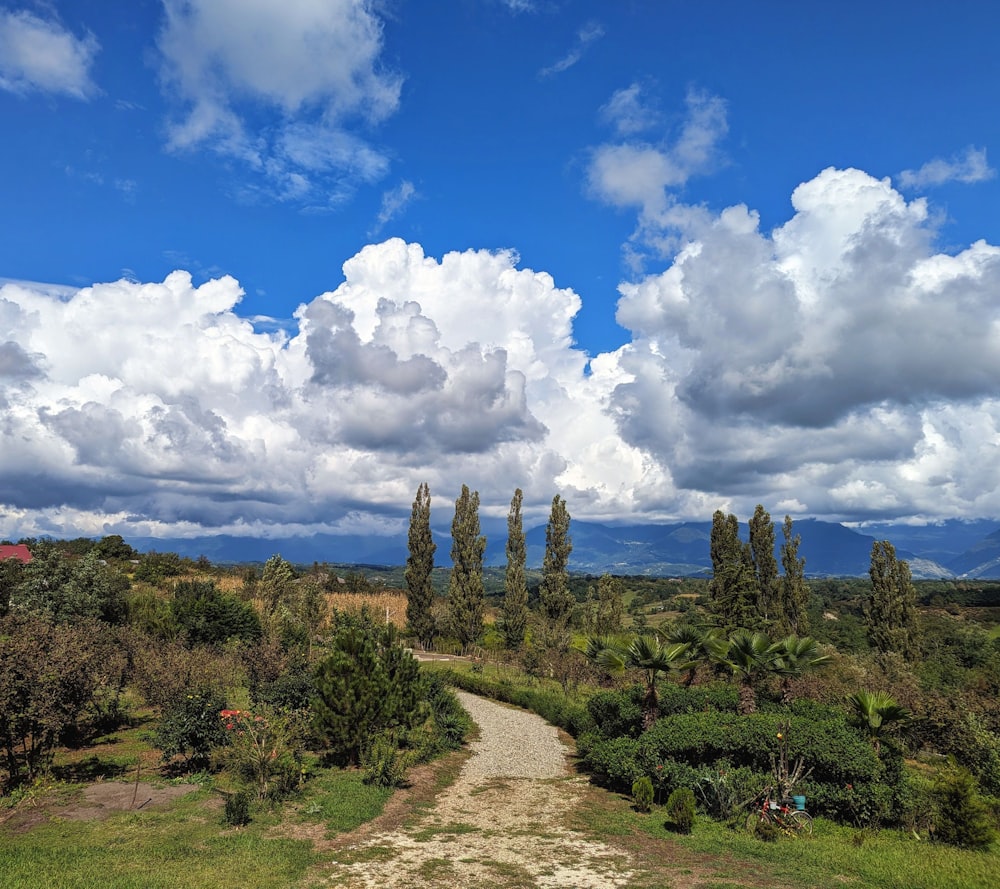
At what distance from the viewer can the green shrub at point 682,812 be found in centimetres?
1410

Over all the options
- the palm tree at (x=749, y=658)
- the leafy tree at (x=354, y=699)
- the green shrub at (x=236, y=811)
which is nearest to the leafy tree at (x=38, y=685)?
the green shrub at (x=236, y=811)

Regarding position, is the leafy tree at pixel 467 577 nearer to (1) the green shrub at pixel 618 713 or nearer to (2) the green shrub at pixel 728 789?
(1) the green shrub at pixel 618 713

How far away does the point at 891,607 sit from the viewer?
154 feet

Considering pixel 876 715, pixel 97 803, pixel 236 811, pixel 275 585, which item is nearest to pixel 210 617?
pixel 275 585

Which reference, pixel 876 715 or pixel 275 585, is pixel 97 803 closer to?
pixel 876 715

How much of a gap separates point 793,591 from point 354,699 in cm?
4223

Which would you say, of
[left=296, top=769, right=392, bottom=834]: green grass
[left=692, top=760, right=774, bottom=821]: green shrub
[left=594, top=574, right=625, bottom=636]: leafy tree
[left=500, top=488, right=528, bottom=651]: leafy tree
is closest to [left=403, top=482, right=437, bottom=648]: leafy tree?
[left=500, top=488, right=528, bottom=651]: leafy tree

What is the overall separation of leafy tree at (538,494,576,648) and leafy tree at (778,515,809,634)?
1649cm

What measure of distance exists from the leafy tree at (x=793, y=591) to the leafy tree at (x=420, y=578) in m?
28.2

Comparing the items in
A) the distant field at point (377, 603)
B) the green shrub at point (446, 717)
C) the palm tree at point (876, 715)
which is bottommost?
the distant field at point (377, 603)

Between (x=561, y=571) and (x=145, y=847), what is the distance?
139 feet

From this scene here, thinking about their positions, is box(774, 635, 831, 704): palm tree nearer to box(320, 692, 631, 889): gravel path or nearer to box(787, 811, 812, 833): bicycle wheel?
box(787, 811, 812, 833): bicycle wheel

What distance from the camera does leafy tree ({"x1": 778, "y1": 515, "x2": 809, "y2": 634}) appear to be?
164ft

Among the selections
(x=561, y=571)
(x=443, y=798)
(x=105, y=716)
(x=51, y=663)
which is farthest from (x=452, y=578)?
(x=51, y=663)
